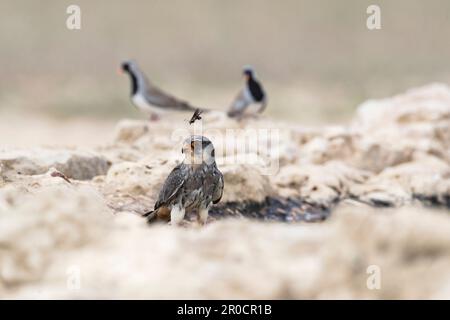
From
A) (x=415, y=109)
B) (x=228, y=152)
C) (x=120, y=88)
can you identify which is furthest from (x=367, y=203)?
(x=120, y=88)

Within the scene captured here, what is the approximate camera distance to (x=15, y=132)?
1927cm

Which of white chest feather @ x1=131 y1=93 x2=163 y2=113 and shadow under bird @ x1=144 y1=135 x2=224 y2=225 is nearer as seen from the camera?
shadow under bird @ x1=144 y1=135 x2=224 y2=225

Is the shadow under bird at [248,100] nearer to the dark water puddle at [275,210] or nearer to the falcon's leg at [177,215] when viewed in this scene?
the dark water puddle at [275,210]

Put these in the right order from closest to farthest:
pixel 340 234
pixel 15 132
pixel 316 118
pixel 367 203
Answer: pixel 340 234 < pixel 367 203 < pixel 15 132 < pixel 316 118

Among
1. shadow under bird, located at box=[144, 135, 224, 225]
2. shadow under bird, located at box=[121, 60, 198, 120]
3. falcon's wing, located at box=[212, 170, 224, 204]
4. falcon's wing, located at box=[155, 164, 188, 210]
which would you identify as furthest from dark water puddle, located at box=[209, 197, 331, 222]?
shadow under bird, located at box=[121, 60, 198, 120]

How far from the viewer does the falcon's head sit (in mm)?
7977

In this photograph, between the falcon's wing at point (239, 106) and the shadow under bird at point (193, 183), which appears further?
the falcon's wing at point (239, 106)

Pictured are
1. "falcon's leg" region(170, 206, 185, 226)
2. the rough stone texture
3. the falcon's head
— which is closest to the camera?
the falcon's head

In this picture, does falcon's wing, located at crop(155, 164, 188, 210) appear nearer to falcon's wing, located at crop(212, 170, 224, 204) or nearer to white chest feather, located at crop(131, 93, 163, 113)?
falcon's wing, located at crop(212, 170, 224, 204)

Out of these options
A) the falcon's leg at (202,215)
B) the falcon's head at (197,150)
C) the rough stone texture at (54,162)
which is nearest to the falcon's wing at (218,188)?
the falcon's leg at (202,215)

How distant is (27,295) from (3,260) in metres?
0.33

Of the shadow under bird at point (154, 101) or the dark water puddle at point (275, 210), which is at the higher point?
the shadow under bird at point (154, 101)

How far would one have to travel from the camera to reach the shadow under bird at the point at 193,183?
8039 millimetres
